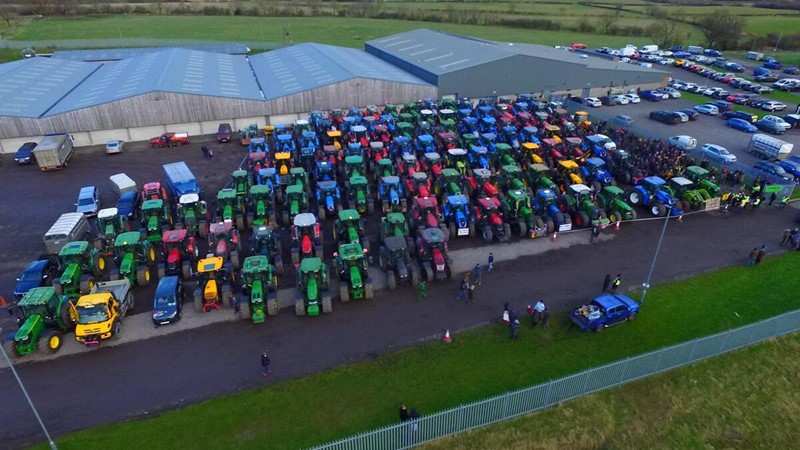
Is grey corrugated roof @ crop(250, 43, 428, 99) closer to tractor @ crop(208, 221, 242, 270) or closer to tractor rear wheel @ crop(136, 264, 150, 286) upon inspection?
tractor @ crop(208, 221, 242, 270)

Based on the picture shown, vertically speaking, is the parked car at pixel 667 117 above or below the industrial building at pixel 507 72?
below

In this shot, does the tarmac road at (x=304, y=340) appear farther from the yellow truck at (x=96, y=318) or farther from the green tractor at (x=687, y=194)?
the green tractor at (x=687, y=194)

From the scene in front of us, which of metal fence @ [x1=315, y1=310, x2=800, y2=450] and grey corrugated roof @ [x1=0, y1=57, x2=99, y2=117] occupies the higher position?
grey corrugated roof @ [x1=0, y1=57, x2=99, y2=117]

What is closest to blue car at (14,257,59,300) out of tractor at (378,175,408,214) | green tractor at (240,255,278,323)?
green tractor at (240,255,278,323)

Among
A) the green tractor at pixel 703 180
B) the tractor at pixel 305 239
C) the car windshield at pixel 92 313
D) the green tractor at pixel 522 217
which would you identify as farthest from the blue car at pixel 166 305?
the green tractor at pixel 703 180

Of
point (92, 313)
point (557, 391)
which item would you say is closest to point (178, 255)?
point (92, 313)

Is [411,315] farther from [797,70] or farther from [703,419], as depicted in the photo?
[797,70]
